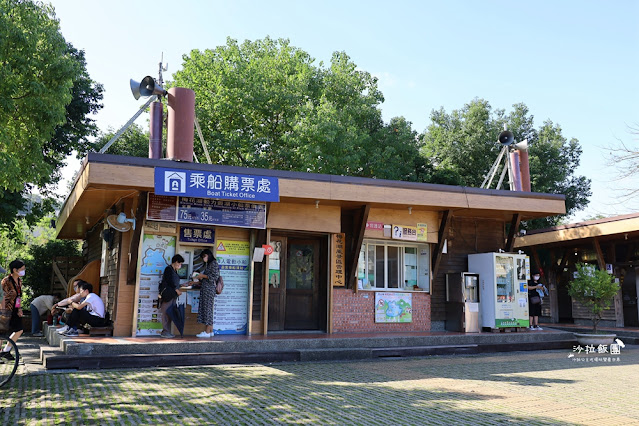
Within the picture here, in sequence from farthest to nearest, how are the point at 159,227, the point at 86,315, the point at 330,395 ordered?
the point at 159,227, the point at 86,315, the point at 330,395

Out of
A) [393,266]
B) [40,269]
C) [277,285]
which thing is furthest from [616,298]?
[40,269]

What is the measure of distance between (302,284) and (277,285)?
65cm

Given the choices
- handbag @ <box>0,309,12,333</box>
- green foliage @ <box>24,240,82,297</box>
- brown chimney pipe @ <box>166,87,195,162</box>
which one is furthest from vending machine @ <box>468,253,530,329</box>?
green foliage @ <box>24,240,82,297</box>

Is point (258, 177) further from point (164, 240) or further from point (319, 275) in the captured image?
point (319, 275)

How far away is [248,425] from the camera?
486 centimetres

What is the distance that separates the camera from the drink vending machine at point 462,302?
12164mm

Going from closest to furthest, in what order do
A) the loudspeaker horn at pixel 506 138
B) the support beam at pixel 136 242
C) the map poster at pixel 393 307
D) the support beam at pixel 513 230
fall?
the support beam at pixel 136 242, the map poster at pixel 393 307, the support beam at pixel 513 230, the loudspeaker horn at pixel 506 138

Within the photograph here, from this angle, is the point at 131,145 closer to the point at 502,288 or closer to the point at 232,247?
the point at 232,247

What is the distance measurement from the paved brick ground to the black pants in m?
2.07

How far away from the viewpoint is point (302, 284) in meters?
11.5

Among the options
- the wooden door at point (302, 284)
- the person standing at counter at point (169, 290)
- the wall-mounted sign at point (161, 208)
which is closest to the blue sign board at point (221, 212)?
the wall-mounted sign at point (161, 208)

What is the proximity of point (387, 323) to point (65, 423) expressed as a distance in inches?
319

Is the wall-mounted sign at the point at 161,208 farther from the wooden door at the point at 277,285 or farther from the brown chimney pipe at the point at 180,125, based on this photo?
the wooden door at the point at 277,285

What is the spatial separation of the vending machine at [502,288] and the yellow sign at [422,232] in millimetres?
1486
